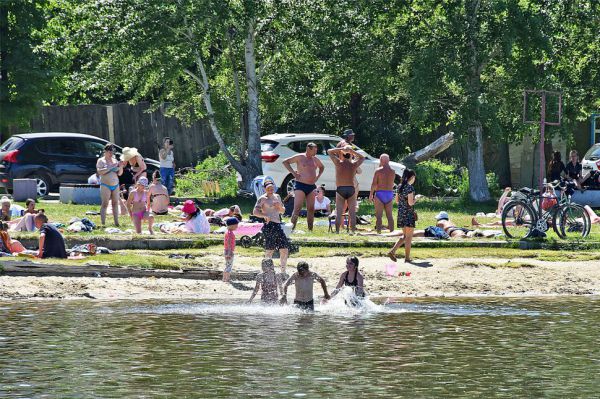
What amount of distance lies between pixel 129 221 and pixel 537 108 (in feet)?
34.1

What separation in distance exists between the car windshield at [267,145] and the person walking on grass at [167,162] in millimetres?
2475

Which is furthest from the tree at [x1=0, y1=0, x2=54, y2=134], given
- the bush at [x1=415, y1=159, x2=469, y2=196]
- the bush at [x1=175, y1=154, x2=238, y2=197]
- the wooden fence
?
the bush at [x1=415, y1=159, x2=469, y2=196]

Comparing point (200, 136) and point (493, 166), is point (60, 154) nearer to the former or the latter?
point (200, 136)

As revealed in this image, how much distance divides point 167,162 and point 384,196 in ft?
27.3

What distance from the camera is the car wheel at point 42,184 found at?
112ft

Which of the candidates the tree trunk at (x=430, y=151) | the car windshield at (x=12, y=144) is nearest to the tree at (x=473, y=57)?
the tree trunk at (x=430, y=151)

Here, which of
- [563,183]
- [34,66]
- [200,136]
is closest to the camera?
[563,183]

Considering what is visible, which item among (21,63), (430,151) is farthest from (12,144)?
(430,151)

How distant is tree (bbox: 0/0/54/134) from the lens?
3753cm

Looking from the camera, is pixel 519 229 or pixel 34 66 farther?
pixel 34 66

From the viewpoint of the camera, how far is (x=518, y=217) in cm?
2586

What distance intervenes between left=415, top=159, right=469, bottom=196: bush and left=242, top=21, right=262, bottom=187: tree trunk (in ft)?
15.4

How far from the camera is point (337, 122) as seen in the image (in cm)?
3966

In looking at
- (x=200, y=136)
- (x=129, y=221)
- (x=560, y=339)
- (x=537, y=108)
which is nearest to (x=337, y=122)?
(x=200, y=136)
